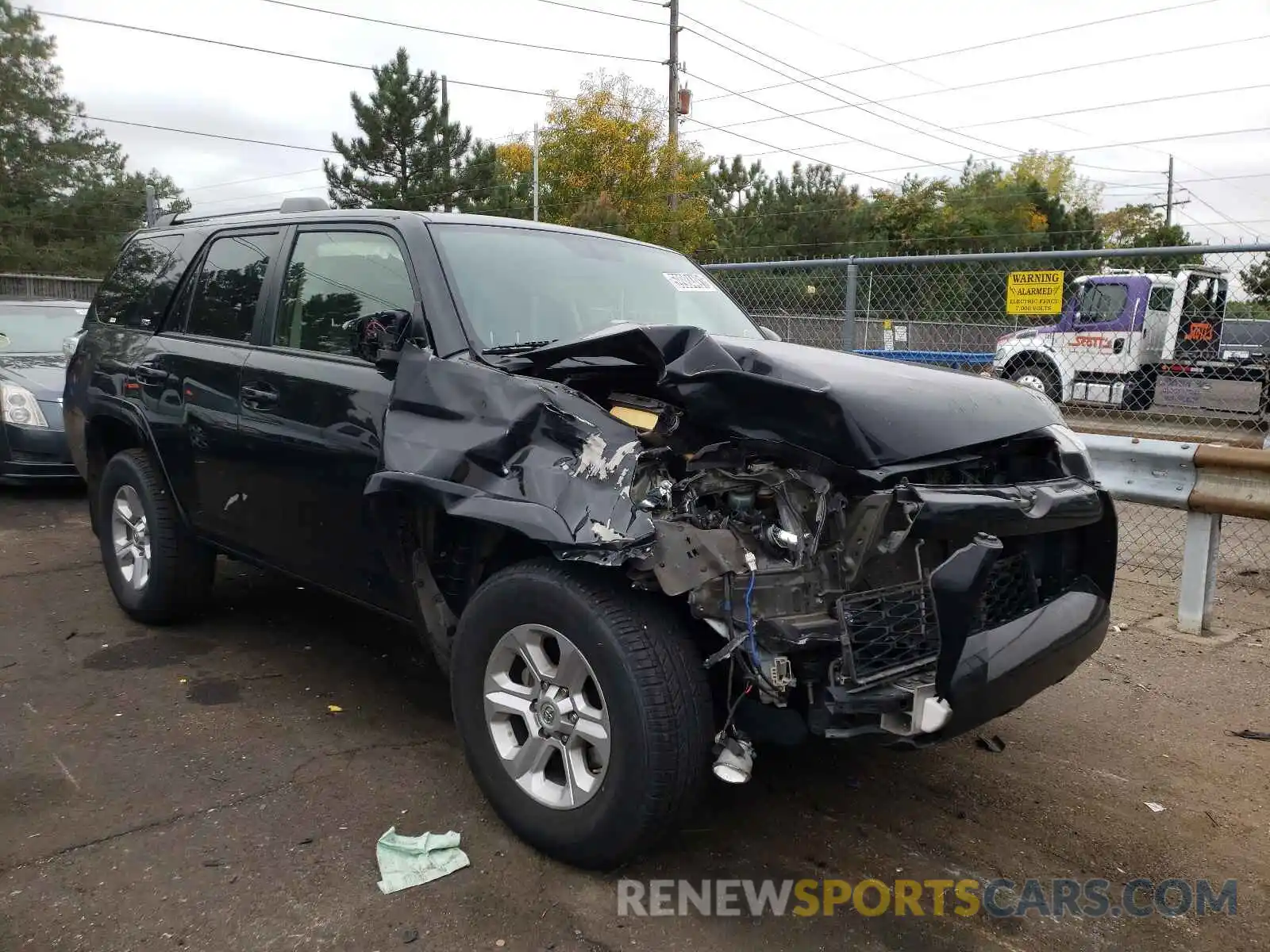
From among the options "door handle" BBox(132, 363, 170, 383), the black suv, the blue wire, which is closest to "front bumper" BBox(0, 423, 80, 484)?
"door handle" BBox(132, 363, 170, 383)

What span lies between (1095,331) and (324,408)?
10.9 metres

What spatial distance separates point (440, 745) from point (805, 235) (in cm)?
4042

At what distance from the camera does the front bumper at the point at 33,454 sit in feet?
24.1

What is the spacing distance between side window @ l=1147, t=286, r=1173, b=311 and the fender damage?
414 inches

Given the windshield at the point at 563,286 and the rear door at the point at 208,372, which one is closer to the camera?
the windshield at the point at 563,286

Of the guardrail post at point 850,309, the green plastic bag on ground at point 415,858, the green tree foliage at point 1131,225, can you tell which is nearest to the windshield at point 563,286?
the green plastic bag on ground at point 415,858

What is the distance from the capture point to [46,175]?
3928 cm

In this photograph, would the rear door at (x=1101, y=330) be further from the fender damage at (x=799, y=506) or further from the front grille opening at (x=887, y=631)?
the front grille opening at (x=887, y=631)

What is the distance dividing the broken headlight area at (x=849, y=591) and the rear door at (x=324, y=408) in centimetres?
121

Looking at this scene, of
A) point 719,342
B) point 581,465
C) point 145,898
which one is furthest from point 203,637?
point 719,342

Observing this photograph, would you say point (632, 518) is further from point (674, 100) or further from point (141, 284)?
point (674, 100)

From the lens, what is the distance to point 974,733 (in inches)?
147

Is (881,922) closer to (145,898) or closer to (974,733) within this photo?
(974,733)

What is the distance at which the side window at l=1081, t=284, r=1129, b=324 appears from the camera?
456 inches
